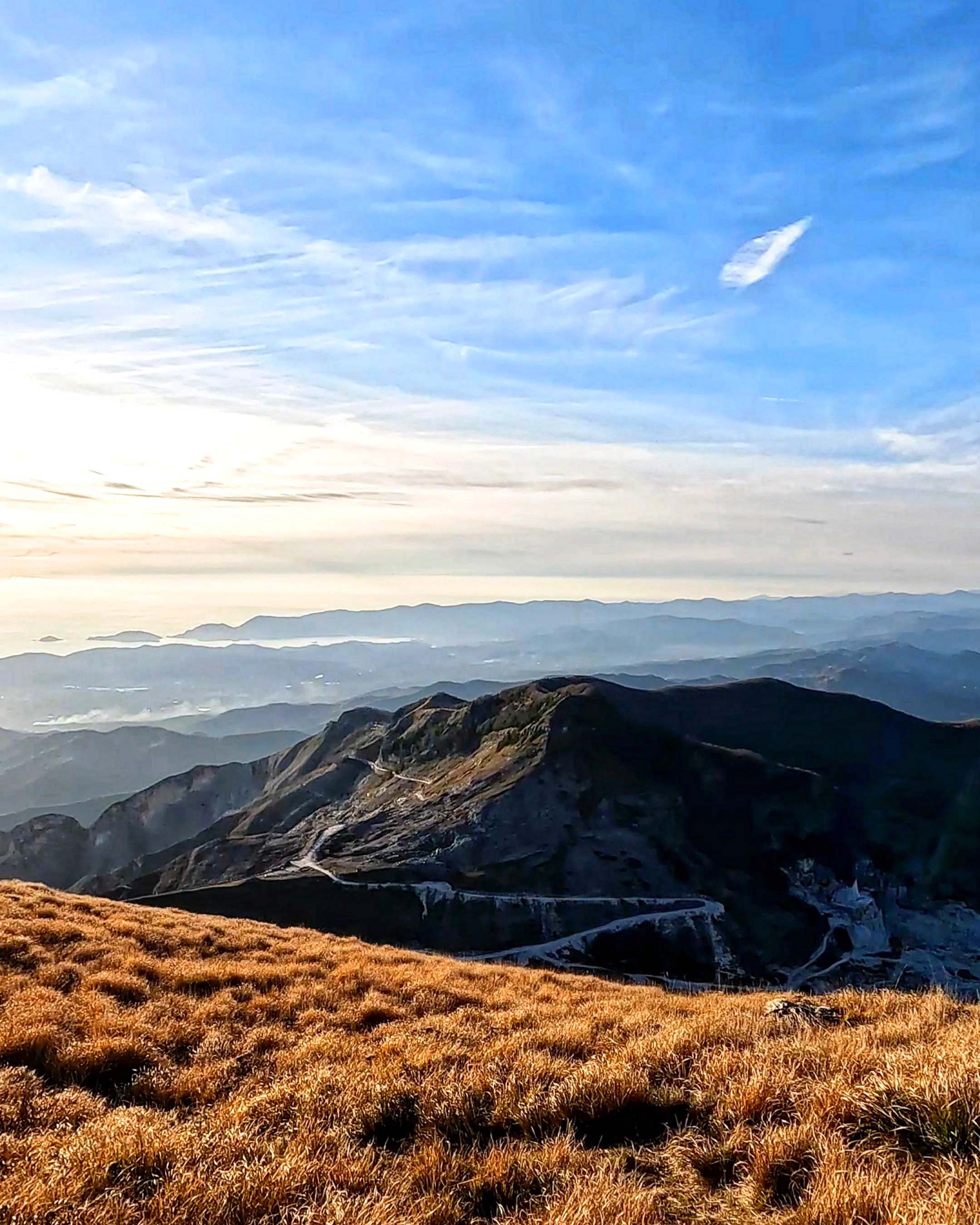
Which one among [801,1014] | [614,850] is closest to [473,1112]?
[801,1014]

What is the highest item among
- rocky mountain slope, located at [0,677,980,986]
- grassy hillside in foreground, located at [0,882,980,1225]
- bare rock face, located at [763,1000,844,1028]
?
grassy hillside in foreground, located at [0,882,980,1225]

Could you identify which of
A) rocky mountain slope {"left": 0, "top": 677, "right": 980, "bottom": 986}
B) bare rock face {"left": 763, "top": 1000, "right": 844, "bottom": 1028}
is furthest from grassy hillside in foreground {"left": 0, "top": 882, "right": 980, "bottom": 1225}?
rocky mountain slope {"left": 0, "top": 677, "right": 980, "bottom": 986}

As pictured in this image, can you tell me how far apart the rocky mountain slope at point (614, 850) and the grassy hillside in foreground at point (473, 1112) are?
77.6 metres

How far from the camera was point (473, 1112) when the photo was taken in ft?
25.3

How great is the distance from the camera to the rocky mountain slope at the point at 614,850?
93.4 m

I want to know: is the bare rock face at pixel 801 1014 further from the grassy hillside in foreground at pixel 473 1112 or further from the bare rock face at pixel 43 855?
the bare rock face at pixel 43 855

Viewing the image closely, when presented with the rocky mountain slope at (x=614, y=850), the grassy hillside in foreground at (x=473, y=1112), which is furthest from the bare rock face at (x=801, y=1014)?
the rocky mountain slope at (x=614, y=850)

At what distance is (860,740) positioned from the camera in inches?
7008

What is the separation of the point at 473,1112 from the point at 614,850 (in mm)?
110167

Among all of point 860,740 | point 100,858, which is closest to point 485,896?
point 860,740

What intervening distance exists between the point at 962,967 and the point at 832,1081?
12072 cm

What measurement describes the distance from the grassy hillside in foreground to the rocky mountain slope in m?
77.6

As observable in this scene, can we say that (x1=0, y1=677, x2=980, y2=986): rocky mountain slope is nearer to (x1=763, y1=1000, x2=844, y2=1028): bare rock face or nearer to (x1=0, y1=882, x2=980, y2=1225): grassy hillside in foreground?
(x1=763, y1=1000, x2=844, y2=1028): bare rock face

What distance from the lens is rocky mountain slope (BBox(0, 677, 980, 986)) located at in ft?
307
